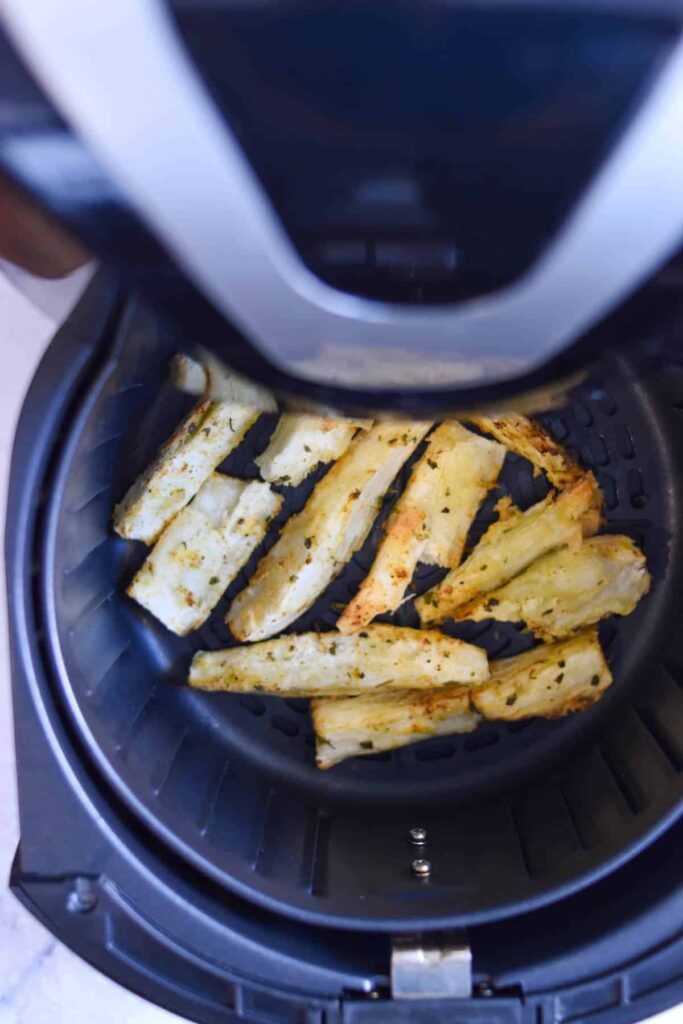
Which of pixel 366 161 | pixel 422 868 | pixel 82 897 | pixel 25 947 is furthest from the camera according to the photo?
pixel 25 947

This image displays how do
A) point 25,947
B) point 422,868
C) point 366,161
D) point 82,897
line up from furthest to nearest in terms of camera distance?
point 25,947 < point 422,868 < point 82,897 < point 366,161

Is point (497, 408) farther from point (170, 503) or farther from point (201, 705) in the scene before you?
point (201, 705)

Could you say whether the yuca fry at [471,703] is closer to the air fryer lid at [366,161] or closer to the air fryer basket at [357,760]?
the air fryer basket at [357,760]

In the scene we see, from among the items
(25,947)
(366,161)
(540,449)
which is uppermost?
(366,161)

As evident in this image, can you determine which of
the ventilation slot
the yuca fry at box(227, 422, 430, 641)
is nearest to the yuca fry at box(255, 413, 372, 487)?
the yuca fry at box(227, 422, 430, 641)

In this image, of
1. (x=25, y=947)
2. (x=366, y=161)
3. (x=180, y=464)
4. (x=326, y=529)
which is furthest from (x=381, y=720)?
(x=366, y=161)

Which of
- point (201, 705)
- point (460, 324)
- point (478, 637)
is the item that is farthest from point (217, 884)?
point (460, 324)

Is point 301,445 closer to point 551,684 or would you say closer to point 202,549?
point 202,549
